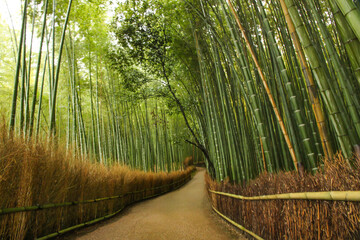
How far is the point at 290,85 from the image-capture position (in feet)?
4.93

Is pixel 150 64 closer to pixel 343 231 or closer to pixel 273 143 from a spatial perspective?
pixel 273 143

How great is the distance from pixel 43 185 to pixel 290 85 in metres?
2.18

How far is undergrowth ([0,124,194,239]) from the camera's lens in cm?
168

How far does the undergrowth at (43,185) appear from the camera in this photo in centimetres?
168

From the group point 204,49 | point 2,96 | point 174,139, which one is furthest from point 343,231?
point 2,96

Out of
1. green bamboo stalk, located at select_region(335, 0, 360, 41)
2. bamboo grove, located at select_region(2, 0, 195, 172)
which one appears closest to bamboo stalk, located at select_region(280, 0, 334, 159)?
green bamboo stalk, located at select_region(335, 0, 360, 41)

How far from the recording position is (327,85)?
1121mm

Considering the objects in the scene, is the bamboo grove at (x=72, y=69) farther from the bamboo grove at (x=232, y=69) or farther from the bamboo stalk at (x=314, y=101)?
the bamboo stalk at (x=314, y=101)

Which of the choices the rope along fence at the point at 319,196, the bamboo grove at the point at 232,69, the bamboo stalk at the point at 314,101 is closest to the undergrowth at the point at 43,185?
the bamboo grove at the point at 232,69

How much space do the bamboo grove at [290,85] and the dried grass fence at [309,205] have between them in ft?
0.62

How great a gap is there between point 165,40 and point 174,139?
2582 millimetres

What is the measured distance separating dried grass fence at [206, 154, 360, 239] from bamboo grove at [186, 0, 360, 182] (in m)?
0.19

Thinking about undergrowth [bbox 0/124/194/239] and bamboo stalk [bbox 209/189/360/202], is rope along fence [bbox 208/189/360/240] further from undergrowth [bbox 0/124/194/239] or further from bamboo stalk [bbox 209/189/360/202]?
undergrowth [bbox 0/124/194/239]

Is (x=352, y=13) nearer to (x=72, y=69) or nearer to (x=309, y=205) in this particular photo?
(x=309, y=205)
